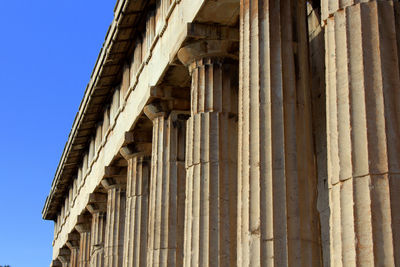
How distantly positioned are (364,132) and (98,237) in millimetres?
34295

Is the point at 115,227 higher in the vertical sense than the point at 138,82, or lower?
lower

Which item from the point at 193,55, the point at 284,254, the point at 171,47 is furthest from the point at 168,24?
the point at 284,254

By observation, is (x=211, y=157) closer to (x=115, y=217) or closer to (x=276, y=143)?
(x=276, y=143)

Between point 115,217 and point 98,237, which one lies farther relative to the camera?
point 98,237

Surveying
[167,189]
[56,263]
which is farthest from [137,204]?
[56,263]

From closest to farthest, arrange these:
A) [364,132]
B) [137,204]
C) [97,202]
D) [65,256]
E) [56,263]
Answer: [364,132] < [137,204] < [97,202] < [65,256] < [56,263]

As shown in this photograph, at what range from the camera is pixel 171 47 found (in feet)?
94.3

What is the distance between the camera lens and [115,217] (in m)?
41.5

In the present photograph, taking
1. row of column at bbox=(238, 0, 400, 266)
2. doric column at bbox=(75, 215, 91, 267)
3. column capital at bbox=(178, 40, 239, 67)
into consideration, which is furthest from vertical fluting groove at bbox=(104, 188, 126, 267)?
row of column at bbox=(238, 0, 400, 266)

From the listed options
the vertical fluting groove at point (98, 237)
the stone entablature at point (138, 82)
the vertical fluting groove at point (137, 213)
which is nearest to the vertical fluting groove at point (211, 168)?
the stone entablature at point (138, 82)

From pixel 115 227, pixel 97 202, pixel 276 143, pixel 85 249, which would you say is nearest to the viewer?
pixel 276 143

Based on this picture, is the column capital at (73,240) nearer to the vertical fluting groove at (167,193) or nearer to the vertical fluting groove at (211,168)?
the vertical fluting groove at (167,193)

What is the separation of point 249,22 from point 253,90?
2109 mm

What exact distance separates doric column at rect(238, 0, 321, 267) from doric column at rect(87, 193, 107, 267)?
2767 cm
